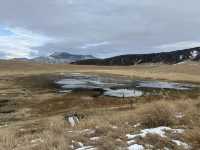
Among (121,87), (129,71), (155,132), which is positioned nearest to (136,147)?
(155,132)

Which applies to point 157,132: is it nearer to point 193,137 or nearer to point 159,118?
point 193,137

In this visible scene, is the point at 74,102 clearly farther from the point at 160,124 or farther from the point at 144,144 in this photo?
the point at 144,144

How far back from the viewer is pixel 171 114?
12352mm

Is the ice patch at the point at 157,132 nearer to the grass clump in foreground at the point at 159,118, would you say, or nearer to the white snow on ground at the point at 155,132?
the white snow on ground at the point at 155,132

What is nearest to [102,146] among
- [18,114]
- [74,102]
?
[18,114]

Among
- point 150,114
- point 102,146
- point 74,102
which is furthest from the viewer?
point 74,102

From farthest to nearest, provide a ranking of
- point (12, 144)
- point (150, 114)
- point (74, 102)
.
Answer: point (74, 102) < point (150, 114) < point (12, 144)

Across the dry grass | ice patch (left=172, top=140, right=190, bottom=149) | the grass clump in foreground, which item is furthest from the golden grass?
ice patch (left=172, top=140, right=190, bottom=149)

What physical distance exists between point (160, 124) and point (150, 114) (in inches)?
36.9

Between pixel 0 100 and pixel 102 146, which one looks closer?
pixel 102 146

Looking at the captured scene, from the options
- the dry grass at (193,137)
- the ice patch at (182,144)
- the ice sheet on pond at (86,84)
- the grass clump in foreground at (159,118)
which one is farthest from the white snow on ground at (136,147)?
the ice sheet on pond at (86,84)

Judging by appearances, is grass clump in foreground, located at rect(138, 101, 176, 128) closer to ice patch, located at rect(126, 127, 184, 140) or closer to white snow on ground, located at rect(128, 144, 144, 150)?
ice patch, located at rect(126, 127, 184, 140)

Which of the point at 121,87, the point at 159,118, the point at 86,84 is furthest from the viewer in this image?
the point at 86,84

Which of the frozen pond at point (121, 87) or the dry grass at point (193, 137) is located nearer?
→ the dry grass at point (193, 137)
